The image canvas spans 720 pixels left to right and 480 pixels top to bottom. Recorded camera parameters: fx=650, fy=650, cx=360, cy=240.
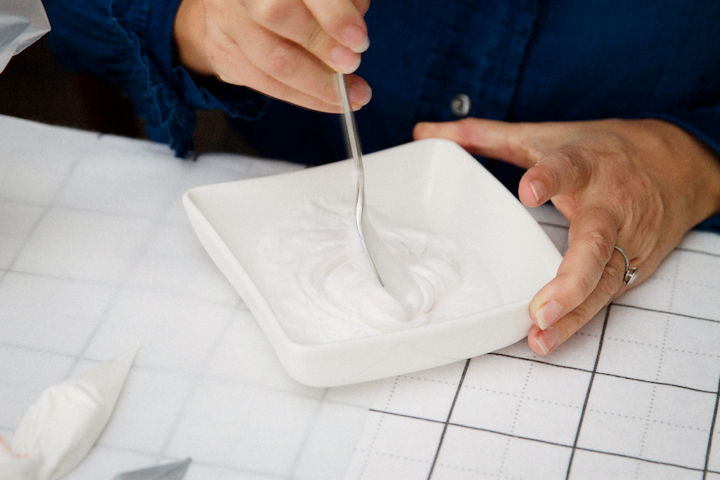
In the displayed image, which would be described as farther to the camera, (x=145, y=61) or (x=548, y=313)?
(x=145, y=61)

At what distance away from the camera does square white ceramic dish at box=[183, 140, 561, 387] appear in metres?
0.61

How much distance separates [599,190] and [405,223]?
249mm

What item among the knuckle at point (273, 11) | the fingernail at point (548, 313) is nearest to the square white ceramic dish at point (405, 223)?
the fingernail at point (548, 313)

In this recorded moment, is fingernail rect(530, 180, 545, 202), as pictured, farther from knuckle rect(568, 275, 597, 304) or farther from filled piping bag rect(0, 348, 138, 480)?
filled piping bag rect(0, 348, 138, 480)

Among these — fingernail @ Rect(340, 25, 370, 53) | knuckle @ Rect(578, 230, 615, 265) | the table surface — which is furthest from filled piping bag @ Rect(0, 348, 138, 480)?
knuckle @ Rect(578, 230, 615, 265)

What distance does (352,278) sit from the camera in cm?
73

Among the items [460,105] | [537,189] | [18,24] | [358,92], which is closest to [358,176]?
[358,92]

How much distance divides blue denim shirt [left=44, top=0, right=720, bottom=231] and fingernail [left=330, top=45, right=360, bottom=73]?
13.1 inches

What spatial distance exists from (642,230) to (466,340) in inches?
12.5

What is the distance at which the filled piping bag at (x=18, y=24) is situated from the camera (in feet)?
2.43

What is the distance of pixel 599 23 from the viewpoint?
2.95 ft

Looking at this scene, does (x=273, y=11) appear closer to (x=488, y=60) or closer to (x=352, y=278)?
(x=352, y=278)

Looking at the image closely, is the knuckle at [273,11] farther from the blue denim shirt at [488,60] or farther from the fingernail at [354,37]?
the blue denim shirt at [488,60]

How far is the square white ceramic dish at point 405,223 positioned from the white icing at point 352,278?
0.02 meters
